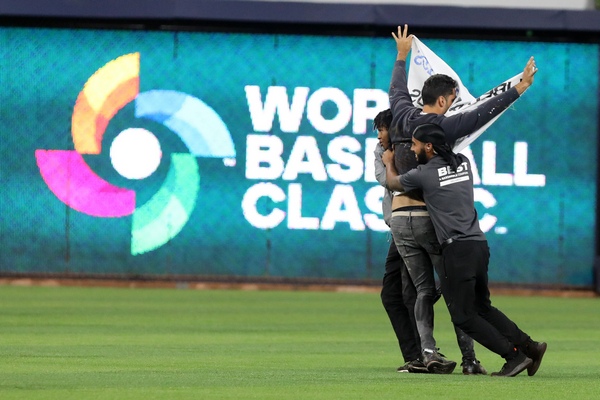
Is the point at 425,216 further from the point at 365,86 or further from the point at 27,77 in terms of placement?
the point at 27,77

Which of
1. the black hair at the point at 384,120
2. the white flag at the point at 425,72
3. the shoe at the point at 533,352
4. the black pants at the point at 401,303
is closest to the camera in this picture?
the shoe at the point at 533,352

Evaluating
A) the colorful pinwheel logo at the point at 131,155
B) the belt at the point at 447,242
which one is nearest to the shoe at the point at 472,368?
the belt at the point at 447,242

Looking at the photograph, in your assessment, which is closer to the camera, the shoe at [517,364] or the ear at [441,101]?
the shoe at [517,364]

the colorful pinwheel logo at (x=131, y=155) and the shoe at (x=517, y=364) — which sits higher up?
the colorful pinwheel logo at (x=131, y=155)

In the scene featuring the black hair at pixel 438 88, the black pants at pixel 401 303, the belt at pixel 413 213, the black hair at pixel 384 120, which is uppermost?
the black hair at pixel 438 88

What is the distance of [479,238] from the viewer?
803cm

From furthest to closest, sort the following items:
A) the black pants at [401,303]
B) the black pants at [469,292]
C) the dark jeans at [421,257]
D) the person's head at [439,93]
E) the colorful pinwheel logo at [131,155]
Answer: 1. the colorful pinwheel logo at [131,155]
2. the black pants at [401,303]
3. the dark jeans at [421,257]
4. the person's head at [439,93]
5. the black pants at [469,292]

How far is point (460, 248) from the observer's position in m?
7.96

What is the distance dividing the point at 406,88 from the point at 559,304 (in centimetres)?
724

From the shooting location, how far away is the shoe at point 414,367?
8.39 metres

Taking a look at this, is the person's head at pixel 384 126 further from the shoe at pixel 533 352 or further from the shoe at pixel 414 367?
the shoe at pixel 533 352

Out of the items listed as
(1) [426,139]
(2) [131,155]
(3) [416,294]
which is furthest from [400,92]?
(2) [131,155]

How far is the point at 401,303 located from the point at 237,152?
7.19 meters

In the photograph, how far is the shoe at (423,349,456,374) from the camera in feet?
27.2
